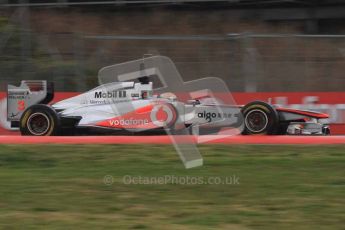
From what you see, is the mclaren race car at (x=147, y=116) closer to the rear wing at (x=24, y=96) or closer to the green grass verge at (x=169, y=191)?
the rear wing at (x=24, y=96)

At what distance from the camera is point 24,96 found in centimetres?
1225

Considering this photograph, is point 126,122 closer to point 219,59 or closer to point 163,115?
point 163,115

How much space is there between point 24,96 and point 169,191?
6817mm

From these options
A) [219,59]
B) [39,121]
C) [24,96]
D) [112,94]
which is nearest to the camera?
[39,121]

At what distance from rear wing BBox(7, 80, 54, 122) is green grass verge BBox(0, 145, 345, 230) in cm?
378

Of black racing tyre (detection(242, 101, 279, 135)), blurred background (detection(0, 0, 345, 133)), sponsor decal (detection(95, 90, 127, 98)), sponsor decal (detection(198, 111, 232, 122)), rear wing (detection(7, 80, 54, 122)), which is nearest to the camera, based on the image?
black racing tyre (detection(242, 101, 279, 135))

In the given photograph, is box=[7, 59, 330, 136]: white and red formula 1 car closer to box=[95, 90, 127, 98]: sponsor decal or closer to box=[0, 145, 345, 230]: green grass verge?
box=[95, 90, 127, 98]: sponsor decal

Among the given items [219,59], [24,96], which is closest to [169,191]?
[24,96]

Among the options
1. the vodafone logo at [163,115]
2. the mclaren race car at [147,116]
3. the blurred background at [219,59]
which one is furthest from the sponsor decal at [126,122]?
the blurred background at [219,59]

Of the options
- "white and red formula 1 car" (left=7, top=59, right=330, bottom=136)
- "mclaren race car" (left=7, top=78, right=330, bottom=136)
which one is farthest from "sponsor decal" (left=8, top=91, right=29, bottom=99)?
"white and red formula 1 car" (left=7, top=59, right=330, bottom=136)

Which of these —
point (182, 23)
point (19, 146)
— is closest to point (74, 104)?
point (19, 146)

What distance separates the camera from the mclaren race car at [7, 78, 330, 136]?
11195mm

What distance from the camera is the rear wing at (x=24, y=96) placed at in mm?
12203

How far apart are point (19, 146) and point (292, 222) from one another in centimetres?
507
